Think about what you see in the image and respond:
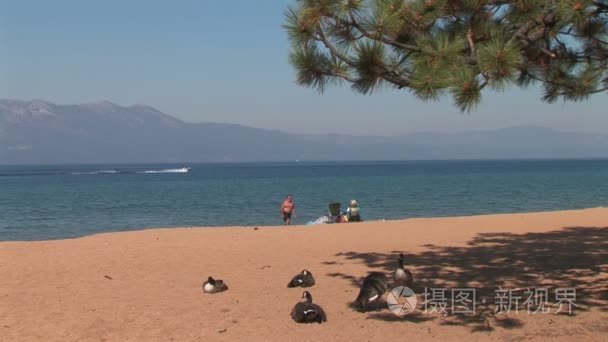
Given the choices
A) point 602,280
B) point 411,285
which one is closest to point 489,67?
point 411,285

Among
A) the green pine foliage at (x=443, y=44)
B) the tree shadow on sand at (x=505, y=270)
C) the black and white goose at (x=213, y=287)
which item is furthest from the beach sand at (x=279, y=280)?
the green pine foliage at (x=443, y=44)

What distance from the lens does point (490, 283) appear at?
8805mm

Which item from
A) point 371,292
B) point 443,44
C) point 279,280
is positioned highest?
point 443,44

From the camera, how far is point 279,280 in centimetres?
985

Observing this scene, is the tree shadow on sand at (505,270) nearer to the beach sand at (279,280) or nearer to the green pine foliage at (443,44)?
the beach sand at (279,280)

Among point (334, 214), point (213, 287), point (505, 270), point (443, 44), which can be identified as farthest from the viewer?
point (334, 214)

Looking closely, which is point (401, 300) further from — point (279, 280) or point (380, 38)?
point (380, 38)

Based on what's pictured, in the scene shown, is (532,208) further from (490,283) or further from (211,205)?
(490,283)

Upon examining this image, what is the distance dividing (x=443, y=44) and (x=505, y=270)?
4.97m

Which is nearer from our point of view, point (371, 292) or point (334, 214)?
point (371, 292)

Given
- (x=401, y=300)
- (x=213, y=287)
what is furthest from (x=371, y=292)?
(x=213, y=287)

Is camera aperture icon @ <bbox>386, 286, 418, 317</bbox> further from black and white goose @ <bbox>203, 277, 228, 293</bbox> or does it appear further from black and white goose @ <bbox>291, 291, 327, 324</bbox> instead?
black and white goose @ <bbox>203, 277, 228, 293</bbox>

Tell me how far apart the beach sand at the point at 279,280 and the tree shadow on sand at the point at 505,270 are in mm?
25

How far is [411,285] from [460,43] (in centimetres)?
355
